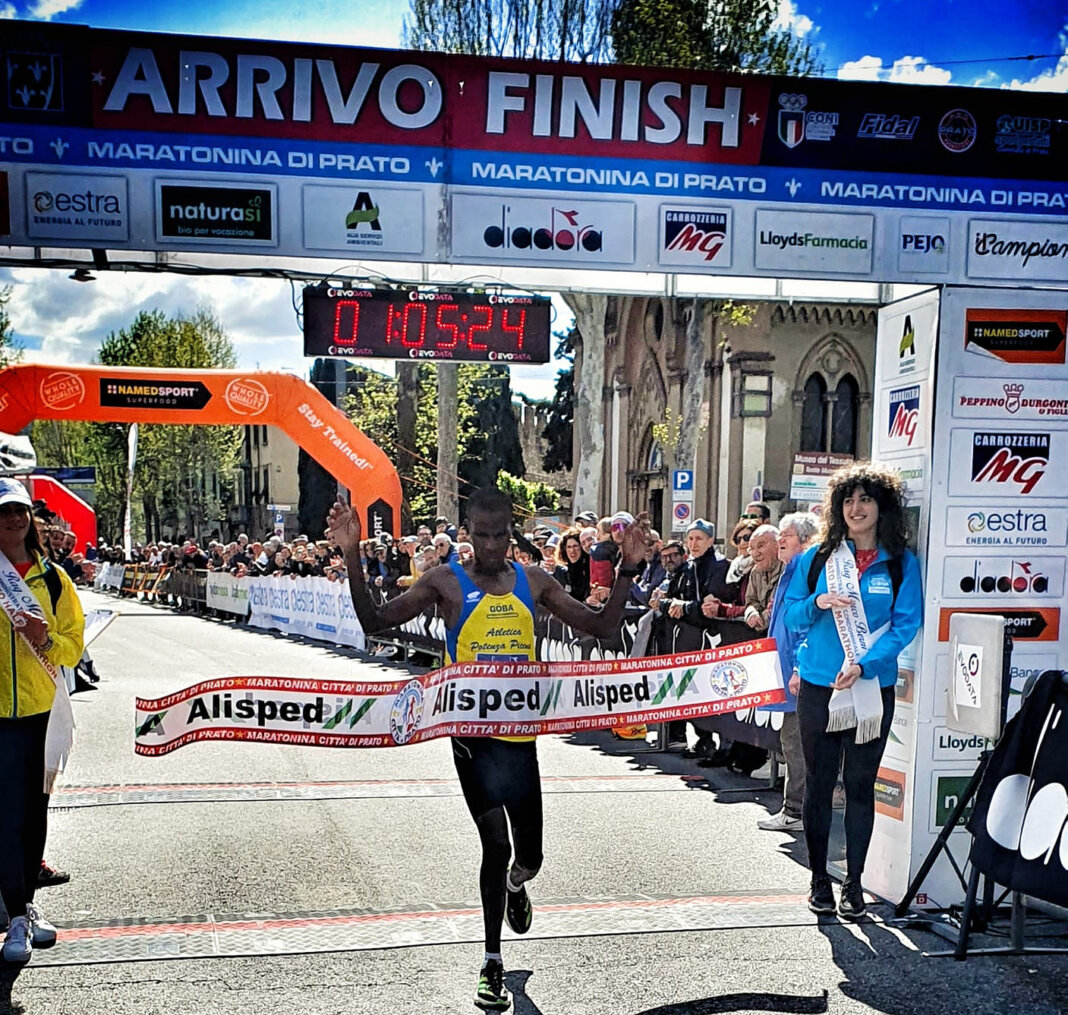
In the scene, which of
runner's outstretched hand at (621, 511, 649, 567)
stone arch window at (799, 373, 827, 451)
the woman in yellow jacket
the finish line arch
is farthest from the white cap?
stone arch window at (799, 373, 827, 451)

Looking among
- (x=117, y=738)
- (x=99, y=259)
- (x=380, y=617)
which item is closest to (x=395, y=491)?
(x=117, y=738)

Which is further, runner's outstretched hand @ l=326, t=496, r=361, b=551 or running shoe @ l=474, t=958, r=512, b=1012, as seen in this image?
runner's outstretched hand @ l=326, t=496, r=361, b=551

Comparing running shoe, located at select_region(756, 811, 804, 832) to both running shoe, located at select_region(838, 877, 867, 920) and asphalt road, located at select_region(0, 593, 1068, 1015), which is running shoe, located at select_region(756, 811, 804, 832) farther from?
running shoe, located at select_region(838, 877, 867, 920)

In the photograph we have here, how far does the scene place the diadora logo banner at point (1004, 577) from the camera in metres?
6.45

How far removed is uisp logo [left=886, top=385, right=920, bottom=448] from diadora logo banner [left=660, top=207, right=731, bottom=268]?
1.16 meters

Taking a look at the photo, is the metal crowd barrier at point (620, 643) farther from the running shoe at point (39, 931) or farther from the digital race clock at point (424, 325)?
the digital race clock at point (424, 325)

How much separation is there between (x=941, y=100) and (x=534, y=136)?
2.35 meters

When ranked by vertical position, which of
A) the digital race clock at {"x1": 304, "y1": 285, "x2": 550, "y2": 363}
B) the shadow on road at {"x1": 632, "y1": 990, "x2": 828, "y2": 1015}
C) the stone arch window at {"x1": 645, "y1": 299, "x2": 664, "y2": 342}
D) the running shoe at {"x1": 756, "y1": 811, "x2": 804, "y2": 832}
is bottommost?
the running shoe at {"x1": 756, "y1": 811, "x2": 804, "y2": 832}

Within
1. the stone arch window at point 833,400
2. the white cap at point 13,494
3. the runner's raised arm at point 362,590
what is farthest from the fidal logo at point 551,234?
the stone arch window at point 833,400

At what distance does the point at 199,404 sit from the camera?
20781mm

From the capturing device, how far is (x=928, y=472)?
6.45 m

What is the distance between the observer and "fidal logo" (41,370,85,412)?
19.8 m

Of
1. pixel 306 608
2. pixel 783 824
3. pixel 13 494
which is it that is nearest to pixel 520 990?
pixel 13 494

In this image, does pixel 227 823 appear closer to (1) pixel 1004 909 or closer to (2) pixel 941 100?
(1) pixel 1004 909
